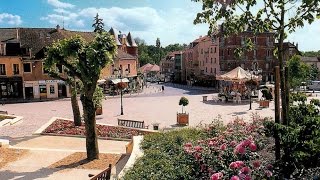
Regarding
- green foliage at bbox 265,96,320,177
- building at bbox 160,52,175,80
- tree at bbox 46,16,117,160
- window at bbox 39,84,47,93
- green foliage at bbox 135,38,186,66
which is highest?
green foliage at bbox 135,38,186,66

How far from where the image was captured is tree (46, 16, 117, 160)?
13.2 meters

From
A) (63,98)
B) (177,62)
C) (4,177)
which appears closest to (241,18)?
(4,177)

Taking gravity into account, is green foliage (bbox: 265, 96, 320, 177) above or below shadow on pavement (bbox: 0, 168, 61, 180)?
above

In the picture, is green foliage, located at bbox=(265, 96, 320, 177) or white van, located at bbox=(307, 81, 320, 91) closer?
green foliage, located at bbox=(265, 96, 320, 177)

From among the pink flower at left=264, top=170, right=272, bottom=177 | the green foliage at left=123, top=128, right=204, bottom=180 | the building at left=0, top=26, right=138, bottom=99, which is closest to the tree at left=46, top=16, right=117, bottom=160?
the green foliage at left=123, top=128, right=204, bottom=180

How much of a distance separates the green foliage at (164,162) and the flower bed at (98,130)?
726 centimetres

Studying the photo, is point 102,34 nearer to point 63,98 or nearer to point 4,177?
point 4,177

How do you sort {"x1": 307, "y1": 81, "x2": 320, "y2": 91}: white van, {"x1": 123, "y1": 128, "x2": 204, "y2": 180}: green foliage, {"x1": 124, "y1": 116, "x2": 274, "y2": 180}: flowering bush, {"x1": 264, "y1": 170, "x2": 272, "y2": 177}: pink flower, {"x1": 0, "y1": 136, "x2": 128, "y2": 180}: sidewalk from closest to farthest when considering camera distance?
1. {"x1": 264, "y1": 170, "x2": 272, "y2": 177}: pink flower
2. {"x1": 124, "y1": 116, "x2": 274, "y2": 180}: flowering bush
3. {"x1": 123, "y1": 128, "x2": 204, "y2": 180}: green foliage
4. {"x1": 0, "y1": 136, "x2": 128, "y2": 180}: sidewalk
5. {"x1": 307, "y1": 81, "x2": 320, "y2": 91}: white van

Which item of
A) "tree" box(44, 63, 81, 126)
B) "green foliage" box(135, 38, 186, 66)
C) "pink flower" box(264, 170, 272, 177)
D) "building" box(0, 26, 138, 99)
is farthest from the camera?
"green foliage" box(135, 38, 186, 66)

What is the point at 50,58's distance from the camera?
14.5 meters

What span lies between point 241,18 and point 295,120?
3258 millimetres

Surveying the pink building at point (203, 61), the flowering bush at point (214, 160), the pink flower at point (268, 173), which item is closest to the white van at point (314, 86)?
the pink building at point (203, 61)

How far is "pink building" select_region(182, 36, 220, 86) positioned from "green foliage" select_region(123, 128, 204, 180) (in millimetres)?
47739

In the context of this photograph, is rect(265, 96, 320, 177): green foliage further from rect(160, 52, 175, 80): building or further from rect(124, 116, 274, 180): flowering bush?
rect(160, 52, 175, 80): building
